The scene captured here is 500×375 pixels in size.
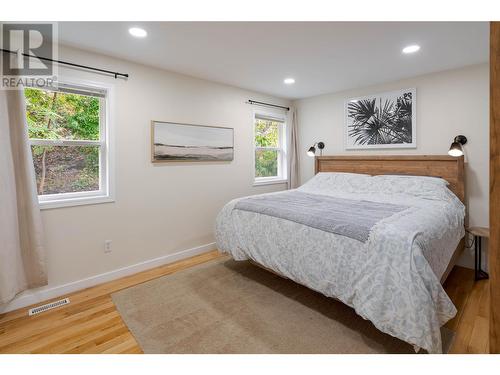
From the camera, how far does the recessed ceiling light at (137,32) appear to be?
7.16ft

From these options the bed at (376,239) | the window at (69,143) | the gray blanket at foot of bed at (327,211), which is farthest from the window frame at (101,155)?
the gray blanket at foot of bed at (327,211)

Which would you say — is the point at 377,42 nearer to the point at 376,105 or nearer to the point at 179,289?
the point at 376,105

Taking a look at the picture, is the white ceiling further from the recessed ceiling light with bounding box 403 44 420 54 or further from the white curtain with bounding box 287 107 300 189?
the white curtain with bounding box 287 107 300 189

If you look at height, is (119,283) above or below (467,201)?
Answer: below

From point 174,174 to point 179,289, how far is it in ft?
4.54

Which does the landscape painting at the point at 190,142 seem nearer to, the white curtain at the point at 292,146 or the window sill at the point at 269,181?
the window sill at the point at 269,181

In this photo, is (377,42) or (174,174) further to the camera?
(174,174)

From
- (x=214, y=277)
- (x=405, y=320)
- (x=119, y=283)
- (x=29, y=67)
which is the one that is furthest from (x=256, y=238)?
(x=29, y=67)

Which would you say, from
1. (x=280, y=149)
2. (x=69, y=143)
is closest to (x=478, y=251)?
(x=280, y=149)

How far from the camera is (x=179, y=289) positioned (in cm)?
261

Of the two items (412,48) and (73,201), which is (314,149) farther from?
(73,201)

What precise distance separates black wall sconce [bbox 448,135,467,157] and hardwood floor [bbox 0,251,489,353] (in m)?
1.37

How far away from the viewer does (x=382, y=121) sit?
3719 millimetres
